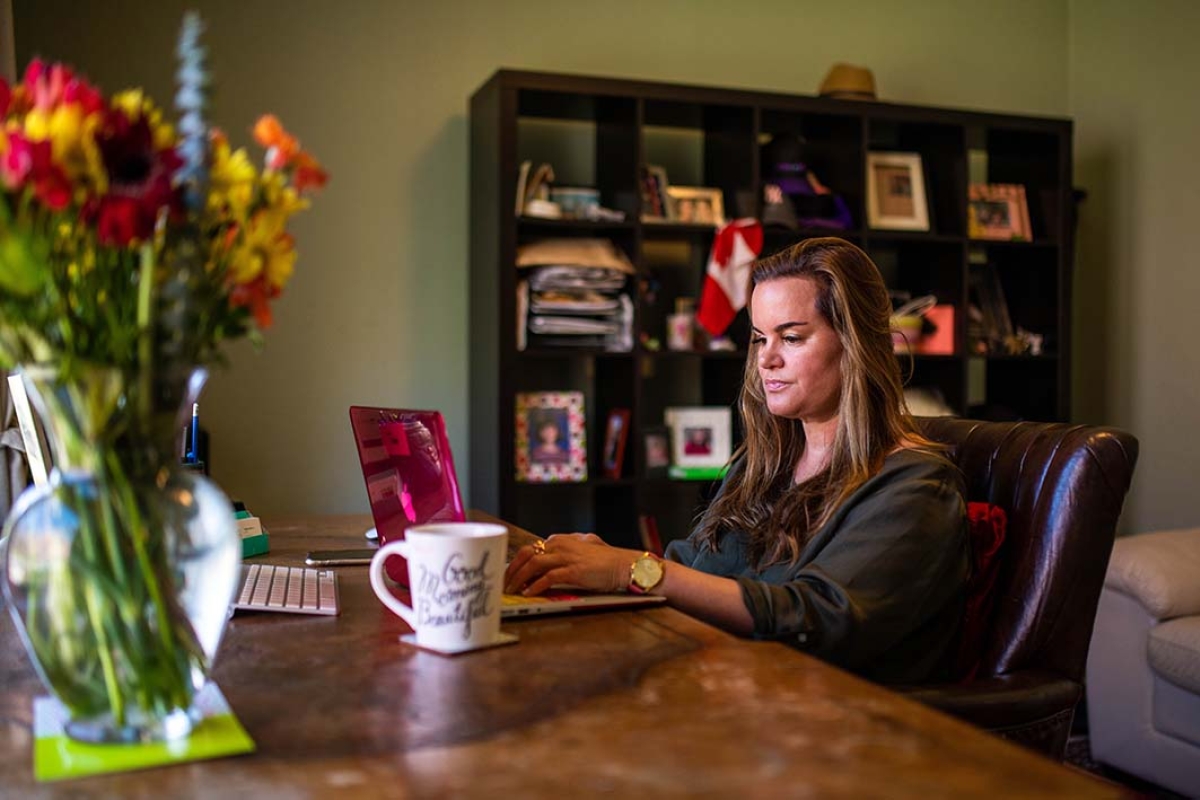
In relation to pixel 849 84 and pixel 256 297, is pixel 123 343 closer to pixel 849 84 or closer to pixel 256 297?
pixel 256 297

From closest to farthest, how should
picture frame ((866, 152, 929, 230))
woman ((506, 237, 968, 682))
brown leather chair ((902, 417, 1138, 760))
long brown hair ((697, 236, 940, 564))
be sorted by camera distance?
woman ((506, 237, 968, 682))
brown leather chair ((902, 417, 1138, 760))
long brown hair ((697, 236, 940, 564))
picture frame ((866, 152, 929, 230))

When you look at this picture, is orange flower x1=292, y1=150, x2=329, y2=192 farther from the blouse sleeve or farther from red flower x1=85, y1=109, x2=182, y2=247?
the blouse sleeve

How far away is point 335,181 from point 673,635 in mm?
2819

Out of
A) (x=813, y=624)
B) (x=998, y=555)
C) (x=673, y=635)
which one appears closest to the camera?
(x=673, y=635)

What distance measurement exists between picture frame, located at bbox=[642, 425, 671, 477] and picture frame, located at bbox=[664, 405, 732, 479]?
0.04 m

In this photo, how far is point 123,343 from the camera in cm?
82

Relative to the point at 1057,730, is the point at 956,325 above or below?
above

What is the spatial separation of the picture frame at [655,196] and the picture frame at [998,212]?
113 cm

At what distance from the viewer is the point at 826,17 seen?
14.1ft

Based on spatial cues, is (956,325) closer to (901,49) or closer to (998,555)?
(901,49)

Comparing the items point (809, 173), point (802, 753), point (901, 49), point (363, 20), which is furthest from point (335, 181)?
point (802, 753)

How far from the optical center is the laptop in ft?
4.56

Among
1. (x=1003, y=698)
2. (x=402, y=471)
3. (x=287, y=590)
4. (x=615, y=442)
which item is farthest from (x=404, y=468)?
(x=615, y=442)

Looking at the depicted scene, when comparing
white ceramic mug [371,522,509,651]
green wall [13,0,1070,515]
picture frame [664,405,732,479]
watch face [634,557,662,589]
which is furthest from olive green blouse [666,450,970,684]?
green wall [13,0,1070,515]
